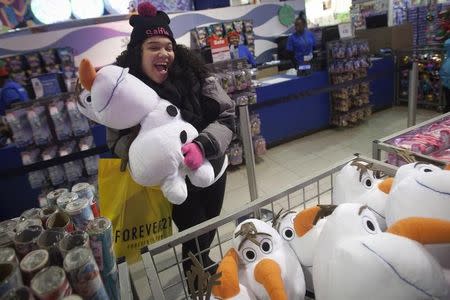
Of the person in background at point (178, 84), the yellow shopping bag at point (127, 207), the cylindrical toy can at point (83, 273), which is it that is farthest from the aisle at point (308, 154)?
the cylindrical toy can at point (83, 273)

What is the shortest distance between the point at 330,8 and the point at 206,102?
32.7 ft

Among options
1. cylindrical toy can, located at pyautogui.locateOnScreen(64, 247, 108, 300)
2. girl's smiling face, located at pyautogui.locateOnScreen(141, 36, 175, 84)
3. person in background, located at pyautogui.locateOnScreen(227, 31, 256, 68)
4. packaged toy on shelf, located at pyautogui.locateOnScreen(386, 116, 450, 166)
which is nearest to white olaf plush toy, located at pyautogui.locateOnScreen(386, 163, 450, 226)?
packaged toy on shelf, located at pyautogui.locateOnScreen(386, 116, 450, 166)

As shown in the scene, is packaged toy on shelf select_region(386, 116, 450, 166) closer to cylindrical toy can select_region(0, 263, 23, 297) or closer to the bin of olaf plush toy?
the bin of olaf plush toy

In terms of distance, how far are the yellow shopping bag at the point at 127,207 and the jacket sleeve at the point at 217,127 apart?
433 mm

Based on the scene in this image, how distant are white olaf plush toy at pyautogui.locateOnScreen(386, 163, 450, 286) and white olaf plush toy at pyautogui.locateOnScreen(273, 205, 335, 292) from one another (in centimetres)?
17

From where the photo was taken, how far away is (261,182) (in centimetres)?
329

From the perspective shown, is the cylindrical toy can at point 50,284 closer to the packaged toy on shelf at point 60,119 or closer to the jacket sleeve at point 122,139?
the jacket sleeve at point 122,139

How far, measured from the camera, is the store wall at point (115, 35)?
16.8 ft

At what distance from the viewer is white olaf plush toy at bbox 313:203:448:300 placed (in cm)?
61

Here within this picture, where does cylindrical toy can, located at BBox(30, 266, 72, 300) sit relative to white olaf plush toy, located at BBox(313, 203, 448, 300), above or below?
above

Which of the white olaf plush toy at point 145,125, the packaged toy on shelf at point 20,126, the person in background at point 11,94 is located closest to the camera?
the white olaf plush toy at point 145,125

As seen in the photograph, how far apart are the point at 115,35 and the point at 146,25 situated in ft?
16.4

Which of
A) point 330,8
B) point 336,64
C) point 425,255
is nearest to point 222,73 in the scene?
point 336,64

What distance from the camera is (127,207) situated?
144cm
